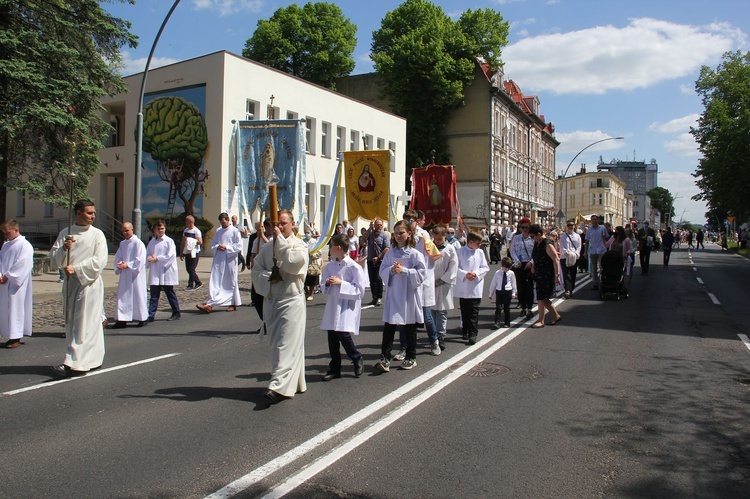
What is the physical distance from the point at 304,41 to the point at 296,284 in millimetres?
44855

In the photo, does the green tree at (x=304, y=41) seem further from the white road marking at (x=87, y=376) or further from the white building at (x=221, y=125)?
the white road marking at (x=87, y=376)

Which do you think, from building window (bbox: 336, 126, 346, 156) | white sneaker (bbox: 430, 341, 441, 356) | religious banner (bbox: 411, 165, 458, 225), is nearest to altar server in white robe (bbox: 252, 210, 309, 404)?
white sneaker (bbox: 430, 341, 441, 356)

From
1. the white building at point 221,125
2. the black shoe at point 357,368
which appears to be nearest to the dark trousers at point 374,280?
the black shoe at point 357,368

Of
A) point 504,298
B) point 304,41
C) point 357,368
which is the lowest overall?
point 357,368

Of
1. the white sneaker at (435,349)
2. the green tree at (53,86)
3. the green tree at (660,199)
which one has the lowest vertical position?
the white sneaker at (435,349)

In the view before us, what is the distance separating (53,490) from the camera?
4.08m

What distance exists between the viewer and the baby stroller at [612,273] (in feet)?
51.4

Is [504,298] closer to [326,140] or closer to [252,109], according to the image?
[252,109]

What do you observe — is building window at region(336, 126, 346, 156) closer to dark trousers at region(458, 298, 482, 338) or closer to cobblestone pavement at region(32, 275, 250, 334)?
cobblestone pavement at region(32, 275, 250, 334)

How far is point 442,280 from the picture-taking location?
365 inches

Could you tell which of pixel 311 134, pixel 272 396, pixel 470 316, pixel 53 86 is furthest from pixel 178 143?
pixel 272 396

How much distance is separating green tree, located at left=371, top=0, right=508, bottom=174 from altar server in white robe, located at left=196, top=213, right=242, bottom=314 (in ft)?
118

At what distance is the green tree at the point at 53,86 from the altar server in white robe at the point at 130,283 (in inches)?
304

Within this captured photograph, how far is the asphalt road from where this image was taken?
4.29 meters
